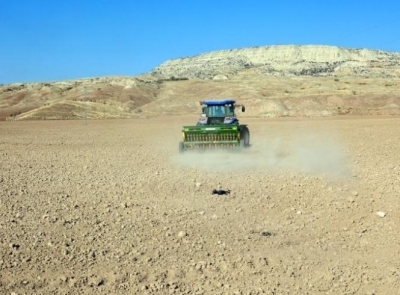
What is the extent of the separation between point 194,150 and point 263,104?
48.0m

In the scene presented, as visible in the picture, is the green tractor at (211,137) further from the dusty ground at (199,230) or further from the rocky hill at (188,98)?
the rocky hill at (188,98)

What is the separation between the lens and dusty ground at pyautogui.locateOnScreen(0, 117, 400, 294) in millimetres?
7477

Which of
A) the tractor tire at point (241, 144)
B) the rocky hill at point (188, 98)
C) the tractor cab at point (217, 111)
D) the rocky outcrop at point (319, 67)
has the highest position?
the rocky outcrop at point (319, 67)

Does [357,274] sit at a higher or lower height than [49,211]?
lower

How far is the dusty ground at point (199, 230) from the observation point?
748 centimetres

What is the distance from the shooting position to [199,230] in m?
9.51

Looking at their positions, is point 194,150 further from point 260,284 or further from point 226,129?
point 260,284

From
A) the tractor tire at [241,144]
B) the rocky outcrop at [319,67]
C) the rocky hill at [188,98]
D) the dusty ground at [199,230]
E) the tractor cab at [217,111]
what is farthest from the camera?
the rocky outcrop at [319,67]

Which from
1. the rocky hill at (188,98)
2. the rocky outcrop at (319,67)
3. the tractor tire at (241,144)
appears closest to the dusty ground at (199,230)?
the tractor tire at (241,144)

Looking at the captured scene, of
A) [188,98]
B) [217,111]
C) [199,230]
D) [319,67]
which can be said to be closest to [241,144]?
[217,111]

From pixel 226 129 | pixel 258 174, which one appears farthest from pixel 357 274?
pixel 226 129

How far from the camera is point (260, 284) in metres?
7.49

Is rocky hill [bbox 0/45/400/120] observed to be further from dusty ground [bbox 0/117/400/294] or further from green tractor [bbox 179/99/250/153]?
dusty ground [bbox 0/117/400/294]

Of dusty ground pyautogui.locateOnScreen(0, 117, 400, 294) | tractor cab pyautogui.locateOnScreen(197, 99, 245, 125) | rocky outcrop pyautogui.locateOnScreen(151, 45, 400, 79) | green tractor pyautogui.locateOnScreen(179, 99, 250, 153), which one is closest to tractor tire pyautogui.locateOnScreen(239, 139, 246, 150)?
green tractor pyautogui.locateOnScreen(179, 99, 250, 153)
